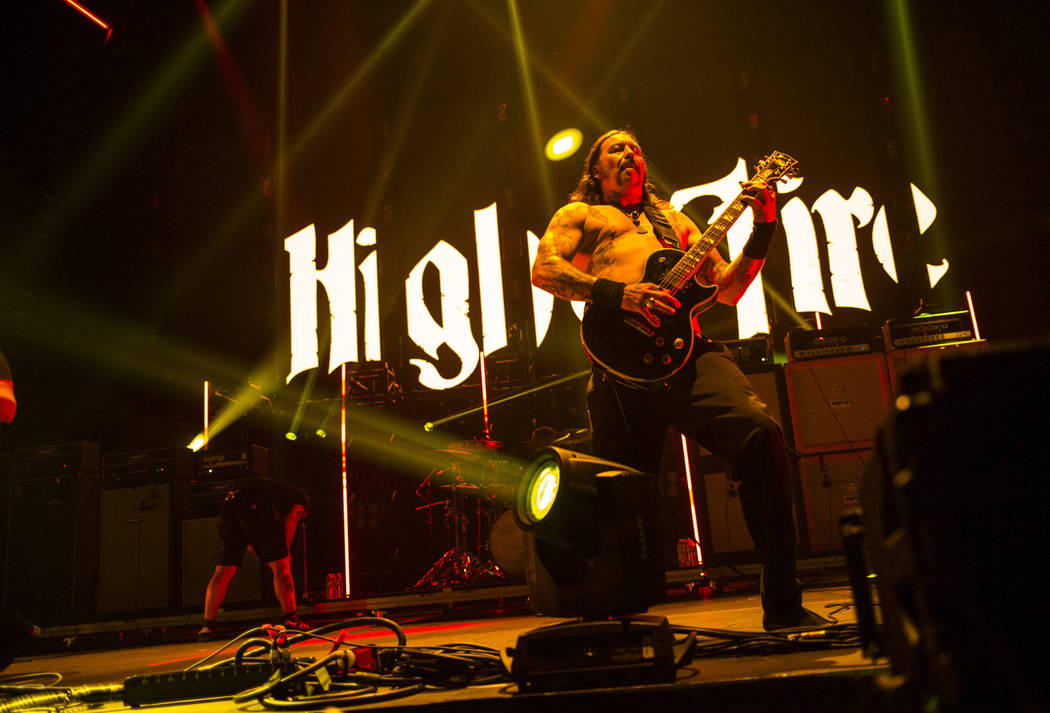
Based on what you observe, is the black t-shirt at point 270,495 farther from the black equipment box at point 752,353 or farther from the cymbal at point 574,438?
the black equipment box at point 752,353

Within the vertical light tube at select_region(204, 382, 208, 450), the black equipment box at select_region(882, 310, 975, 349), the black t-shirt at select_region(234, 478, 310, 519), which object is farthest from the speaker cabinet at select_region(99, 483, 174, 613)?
the black equipment box at select_region(882, 310, 975, 349)

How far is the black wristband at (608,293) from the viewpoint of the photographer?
2521 millimetres

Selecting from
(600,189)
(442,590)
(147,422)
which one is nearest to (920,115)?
(600,189)

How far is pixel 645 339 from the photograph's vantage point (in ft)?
8.31

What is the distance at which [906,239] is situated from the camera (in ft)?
25.5

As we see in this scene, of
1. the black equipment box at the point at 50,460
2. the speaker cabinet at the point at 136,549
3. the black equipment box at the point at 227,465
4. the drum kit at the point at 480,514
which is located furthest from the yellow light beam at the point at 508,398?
the black equipment box at the point at 50,460

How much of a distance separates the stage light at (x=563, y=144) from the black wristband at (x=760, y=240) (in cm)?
593

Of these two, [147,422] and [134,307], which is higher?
[134,307]

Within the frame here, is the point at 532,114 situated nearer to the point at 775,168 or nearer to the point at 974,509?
the point at 775,168

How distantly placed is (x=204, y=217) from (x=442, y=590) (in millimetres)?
5418

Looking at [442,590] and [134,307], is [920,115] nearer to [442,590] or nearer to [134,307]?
[442,590]

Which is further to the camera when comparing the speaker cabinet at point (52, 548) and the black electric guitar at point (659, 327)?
the speaker cabinet at point (52, 548)

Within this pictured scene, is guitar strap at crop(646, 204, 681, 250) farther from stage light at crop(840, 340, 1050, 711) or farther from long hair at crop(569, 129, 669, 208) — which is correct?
stage light at crop(840, 340, 1050, 711)

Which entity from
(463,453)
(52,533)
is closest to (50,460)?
(52,533)
